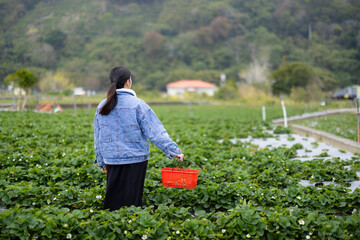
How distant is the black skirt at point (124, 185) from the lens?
3.21m

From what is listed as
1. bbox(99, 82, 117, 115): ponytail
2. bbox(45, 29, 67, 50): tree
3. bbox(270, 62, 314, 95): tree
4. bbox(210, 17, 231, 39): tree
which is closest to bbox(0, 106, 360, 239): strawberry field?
bbox(99, 82, 117, 115): ponytail

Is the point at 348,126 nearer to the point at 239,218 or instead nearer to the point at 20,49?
the point at 239,218

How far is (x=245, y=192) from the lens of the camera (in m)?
3.87

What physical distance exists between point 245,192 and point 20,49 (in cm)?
3247

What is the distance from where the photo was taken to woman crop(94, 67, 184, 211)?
3.16m

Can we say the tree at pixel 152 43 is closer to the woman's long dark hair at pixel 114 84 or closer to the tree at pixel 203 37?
the tree at pixel 203 37

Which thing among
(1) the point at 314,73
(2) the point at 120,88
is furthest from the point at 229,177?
(1) the point at 314,73

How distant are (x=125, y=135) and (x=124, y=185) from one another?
48 cm

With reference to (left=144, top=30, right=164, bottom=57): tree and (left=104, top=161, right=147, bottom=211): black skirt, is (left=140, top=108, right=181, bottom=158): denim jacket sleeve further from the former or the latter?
(left=144, top=30, right=164, bottom=57): tree

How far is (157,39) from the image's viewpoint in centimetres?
7150

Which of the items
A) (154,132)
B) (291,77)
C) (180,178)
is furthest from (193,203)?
(291,77)

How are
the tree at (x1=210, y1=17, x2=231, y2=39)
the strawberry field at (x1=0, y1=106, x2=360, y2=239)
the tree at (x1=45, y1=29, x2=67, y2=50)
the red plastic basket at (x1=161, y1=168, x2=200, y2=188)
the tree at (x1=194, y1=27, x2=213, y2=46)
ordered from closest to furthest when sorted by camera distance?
the strawberry field at (x1=0, y1=106, x2=360, y2=239) → the red plastic basket at (x1=161, y1=168, x2=200, y2=188) → the tree at (x1=45, y1=29, x2=67, y2=50) → the tree at (x1=194, y1=27, x2=213, y2=46) → the tree at (x1=210, y1=17, x2=231, y2=39)

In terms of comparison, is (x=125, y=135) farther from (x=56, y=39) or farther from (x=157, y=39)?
(x=157, y=39)

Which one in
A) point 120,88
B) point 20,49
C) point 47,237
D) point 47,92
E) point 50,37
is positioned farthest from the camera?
point 50,37
